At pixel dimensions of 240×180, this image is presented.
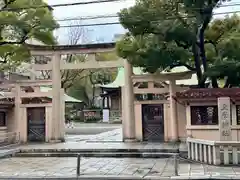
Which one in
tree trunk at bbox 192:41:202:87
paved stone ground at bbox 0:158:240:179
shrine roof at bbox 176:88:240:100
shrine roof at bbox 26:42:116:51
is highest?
shrine roof at bbox 26:42:116:51

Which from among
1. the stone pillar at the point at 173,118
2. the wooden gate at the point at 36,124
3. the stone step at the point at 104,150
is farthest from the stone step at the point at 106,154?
the wooden gate at the point at 36,124

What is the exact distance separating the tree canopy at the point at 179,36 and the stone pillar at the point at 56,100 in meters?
4.84

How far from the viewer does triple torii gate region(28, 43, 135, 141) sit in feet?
65.8

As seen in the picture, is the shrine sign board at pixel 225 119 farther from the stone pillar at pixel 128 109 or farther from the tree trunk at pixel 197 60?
the stone pillar at pixel 128 109

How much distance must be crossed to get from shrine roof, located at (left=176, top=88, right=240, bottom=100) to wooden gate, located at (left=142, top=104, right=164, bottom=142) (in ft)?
14.0

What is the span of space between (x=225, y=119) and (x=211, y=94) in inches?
66.9

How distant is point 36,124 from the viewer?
21.1 metres

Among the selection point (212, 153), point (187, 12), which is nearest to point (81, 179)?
point (212, 153)

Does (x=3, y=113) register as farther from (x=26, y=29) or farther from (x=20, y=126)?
(x=26, y=29)

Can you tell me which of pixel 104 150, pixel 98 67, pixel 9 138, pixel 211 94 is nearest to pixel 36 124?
pixel 9 138

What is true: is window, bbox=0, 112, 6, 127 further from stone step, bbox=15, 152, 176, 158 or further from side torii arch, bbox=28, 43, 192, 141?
stone step, bbox=15, 152, 176, 158

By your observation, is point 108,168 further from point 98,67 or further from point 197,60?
point 98,67

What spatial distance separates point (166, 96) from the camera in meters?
20.4

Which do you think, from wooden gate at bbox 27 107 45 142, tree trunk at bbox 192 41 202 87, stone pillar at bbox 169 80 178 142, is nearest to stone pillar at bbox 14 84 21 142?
wooden gate at bbox 27 107 45 142
